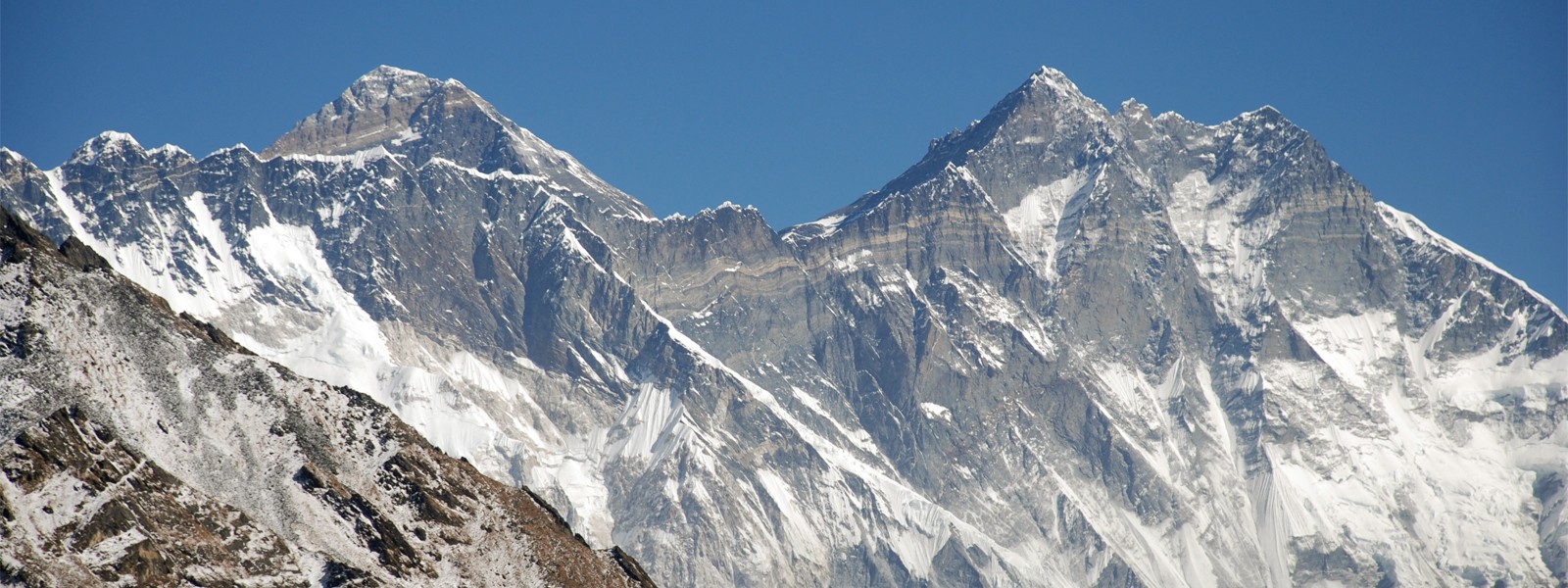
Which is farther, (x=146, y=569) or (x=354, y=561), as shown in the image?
(x=354, y=561)

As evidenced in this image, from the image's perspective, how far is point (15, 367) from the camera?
198250 mm

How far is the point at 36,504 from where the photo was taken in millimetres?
174375

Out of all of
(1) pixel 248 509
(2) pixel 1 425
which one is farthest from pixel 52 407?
(1) pixel 248 509

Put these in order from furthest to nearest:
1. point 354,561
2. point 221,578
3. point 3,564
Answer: point 354,561, point 221,578, point 3,564

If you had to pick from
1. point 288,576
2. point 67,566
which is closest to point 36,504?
point 67,566

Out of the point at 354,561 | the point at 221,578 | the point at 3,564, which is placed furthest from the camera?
the point at 354,561

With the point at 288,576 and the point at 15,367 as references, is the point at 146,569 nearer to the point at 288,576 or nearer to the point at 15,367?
the point at 288,576

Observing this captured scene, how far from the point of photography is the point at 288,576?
18412 cm

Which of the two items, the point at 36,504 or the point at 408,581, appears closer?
the point at 36,504

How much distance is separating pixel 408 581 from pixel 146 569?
26329 millimetres

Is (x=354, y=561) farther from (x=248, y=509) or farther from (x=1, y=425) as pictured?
(x=1, y=425)

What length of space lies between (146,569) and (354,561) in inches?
891

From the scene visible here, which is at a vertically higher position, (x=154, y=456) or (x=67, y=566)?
(x=154, y=456)

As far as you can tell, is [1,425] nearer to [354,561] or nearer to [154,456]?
[154,456]
